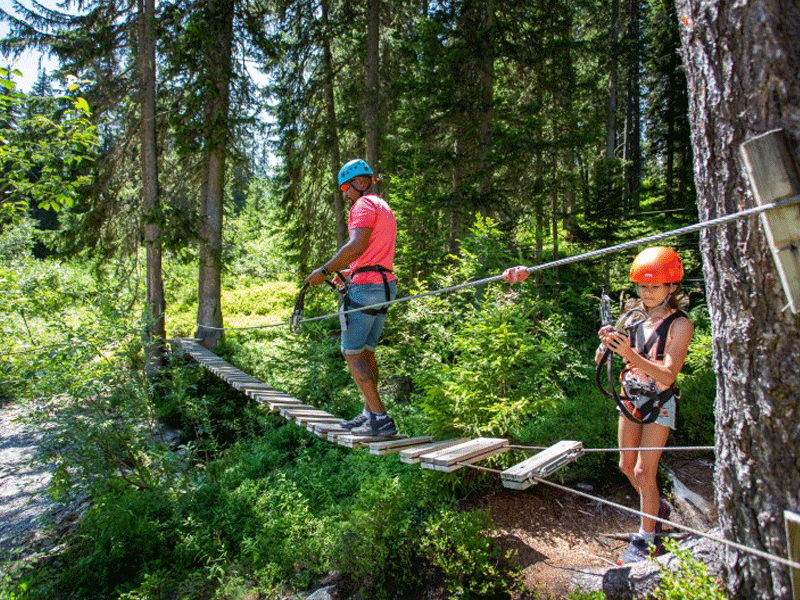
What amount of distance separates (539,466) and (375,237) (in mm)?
1975

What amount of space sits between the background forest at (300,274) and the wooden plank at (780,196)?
2701 mm

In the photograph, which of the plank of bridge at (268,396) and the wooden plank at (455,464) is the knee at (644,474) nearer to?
the wooden plank at (455,464)

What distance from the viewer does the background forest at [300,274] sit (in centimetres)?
464

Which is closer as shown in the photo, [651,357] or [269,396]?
[651,357]

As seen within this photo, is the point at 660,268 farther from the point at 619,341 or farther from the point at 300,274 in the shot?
the point at 300,274

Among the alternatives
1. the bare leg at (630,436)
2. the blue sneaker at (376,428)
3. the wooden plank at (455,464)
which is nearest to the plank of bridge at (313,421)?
the blue sneaker at (376,428)

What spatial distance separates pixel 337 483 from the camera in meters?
5.83

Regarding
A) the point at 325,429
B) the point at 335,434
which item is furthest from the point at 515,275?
the point at 325,429

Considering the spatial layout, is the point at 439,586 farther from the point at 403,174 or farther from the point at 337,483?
the point at 403,174

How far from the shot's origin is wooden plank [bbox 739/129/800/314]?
171cm

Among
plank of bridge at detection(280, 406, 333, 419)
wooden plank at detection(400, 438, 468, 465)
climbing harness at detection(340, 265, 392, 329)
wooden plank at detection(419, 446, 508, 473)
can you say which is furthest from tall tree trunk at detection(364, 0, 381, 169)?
wooden plank at detection(419, 446, 508, 473)

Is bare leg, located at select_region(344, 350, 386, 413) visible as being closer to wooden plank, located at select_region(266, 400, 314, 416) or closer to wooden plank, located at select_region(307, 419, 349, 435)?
wooden plank, located at select_region(307, 419, 349, 435)

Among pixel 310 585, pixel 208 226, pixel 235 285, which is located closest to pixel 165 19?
pixel 208 226

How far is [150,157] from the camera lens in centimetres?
991
